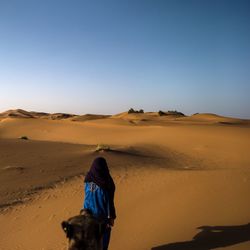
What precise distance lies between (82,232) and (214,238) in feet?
11.7

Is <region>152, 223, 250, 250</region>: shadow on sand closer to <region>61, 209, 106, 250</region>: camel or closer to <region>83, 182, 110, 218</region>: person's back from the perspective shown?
<region>83, 182, 110, 218</region>: person's back

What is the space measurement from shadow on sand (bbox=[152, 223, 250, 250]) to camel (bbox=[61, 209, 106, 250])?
283 centimetres

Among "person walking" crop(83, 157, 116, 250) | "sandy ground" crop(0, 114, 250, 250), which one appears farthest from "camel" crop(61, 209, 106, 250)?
"sandy ground" crop(0, 114, 250, 250)

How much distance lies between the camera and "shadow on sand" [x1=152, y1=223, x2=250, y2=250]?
6.02 metres

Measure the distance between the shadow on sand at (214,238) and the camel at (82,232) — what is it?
9.30ft

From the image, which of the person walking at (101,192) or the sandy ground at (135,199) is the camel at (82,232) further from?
the sandy ground at (135,199)

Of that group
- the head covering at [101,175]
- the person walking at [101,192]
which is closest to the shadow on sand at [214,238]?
the person walking at [101,192]

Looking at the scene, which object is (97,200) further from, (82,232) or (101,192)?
(82,232)

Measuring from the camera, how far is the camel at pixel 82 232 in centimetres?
346

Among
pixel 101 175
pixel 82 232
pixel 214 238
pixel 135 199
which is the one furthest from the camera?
pixel 135 199

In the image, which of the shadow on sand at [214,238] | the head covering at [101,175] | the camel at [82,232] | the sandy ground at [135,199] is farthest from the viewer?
the sandy ground at [135,199]

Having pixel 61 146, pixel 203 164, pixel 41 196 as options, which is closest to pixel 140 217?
pixel 41 196

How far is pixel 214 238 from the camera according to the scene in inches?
248

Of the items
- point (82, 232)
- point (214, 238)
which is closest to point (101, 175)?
point (82, 232)
